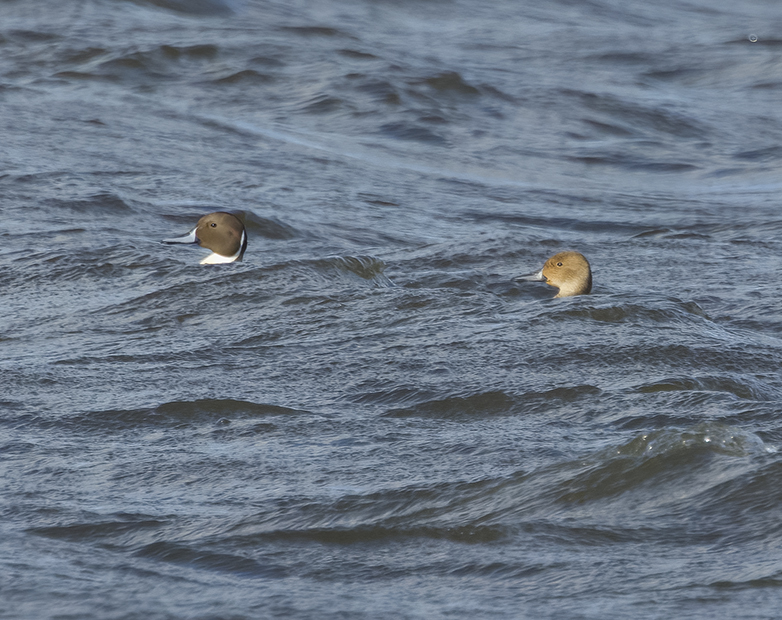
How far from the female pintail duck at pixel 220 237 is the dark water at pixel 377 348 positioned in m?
0.15

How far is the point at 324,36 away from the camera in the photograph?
51.8 feet

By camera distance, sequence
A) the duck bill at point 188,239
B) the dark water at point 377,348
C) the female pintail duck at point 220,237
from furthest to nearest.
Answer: the duck bill at point 188,239
the female pintail duck at point 220,237
the dark water at point 377,348

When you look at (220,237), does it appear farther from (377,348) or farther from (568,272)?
(377,348)

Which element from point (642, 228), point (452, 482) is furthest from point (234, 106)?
point (452, 482)

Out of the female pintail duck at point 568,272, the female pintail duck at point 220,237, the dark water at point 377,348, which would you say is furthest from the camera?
the female pintail duck at point 220,237

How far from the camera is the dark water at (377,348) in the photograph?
138 inches

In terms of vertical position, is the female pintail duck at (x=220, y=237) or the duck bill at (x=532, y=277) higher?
the female pintail duck at (x=220, y=237)

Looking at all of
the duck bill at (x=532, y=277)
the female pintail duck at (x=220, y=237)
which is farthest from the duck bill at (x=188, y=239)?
the duck bill at (x=532, y=277)

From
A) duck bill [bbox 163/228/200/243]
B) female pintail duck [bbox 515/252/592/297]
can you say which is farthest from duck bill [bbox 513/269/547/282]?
duck bill [bbox 163/228/200/243]

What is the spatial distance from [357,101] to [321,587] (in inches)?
405

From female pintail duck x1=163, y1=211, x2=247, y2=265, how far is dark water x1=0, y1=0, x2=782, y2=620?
0.15 metres

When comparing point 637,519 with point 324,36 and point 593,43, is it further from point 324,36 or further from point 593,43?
point 593,43

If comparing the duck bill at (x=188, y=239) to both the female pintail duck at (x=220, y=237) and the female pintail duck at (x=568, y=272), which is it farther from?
the female pintail duck at (x=568, y=272)

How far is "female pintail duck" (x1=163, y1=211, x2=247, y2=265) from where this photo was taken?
7.74 meters
